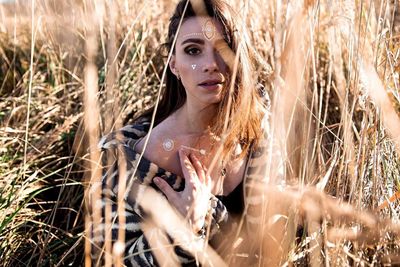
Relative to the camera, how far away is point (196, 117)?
1518 millimetres

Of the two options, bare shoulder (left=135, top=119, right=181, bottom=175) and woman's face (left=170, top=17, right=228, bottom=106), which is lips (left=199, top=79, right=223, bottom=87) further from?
bare shoulder (left=135, top=119, right=181, bottom=175)

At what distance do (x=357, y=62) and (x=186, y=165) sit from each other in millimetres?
469

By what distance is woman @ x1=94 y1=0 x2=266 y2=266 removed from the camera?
54.6 inches

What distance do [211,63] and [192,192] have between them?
30cm

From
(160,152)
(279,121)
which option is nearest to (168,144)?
(160,152)

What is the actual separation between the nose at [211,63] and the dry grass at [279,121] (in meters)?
0.11

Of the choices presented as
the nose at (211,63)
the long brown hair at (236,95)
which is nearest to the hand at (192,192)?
the long brown hair at (236,95)

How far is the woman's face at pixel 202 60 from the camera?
1381mm

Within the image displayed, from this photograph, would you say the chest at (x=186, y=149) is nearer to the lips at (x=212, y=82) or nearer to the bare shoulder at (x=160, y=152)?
the bare shoulder at (x=160, y=152)

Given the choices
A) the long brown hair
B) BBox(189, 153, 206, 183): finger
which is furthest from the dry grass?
BBox(189, 153, 206, 183): finger

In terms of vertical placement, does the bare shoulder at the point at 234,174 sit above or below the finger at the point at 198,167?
below

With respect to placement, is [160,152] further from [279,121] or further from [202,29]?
[279,121]

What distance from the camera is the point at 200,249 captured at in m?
1.30

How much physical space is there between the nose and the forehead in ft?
0.16
